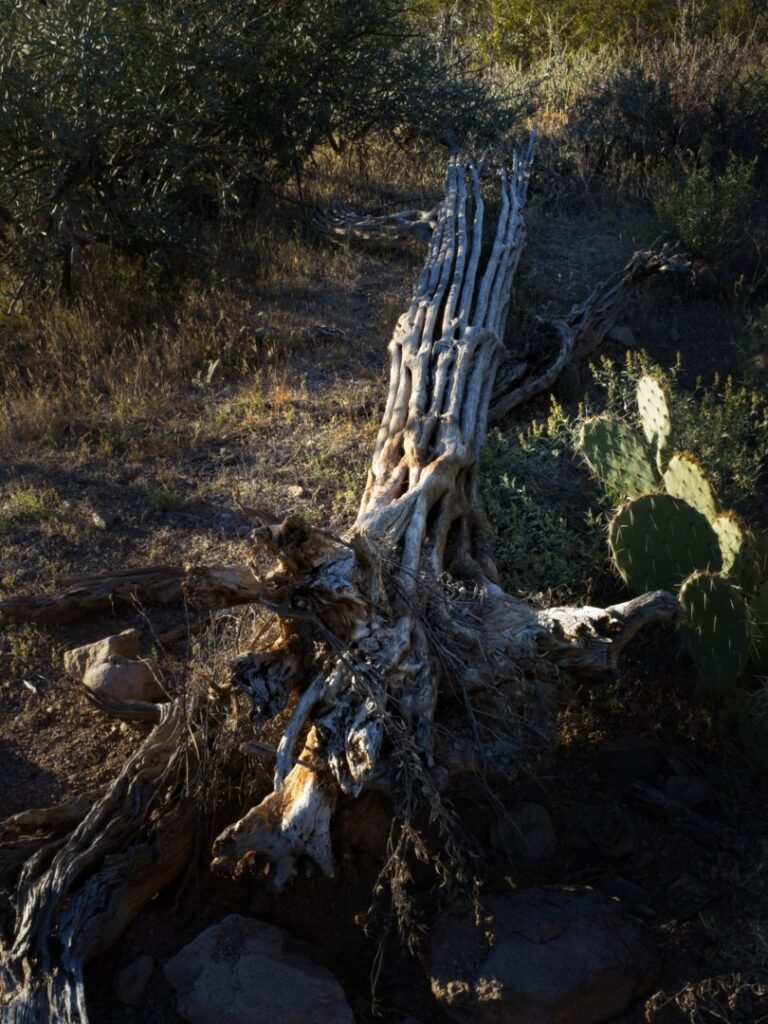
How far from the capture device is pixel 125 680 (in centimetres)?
445

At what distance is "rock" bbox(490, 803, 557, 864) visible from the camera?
13.2ft

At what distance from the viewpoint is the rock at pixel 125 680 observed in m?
4.42

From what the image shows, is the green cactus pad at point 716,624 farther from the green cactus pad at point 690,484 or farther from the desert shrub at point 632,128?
the desert shrub at point 632,128

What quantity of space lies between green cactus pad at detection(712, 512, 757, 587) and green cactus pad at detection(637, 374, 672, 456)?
0.67 metres

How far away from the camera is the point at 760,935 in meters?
3.66

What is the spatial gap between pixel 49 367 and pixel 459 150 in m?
4.10

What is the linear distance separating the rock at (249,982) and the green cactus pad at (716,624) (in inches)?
74.7

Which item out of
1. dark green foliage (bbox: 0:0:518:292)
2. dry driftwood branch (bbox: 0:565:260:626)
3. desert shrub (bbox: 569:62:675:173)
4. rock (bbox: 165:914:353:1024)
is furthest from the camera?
desert shrub (bbox: 569:62:675:173)

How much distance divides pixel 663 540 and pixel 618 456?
0.83 m

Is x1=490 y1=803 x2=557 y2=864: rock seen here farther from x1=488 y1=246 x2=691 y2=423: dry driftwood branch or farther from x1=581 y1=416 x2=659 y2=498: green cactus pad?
x1=488 y1=246 x2=691 y2=423: dry driftwood branch

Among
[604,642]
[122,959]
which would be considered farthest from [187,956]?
[604,642]

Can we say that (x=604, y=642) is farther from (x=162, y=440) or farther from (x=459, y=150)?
(x=459, y=150)

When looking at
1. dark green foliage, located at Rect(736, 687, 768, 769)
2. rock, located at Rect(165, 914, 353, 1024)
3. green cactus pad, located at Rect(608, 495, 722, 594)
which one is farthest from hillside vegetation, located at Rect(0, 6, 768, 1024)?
green cactus pad, located at Rect(608, 495, 722, 594)

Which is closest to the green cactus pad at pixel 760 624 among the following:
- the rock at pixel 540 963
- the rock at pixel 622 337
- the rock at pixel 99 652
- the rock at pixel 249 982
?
the rock at pixel 540 963
